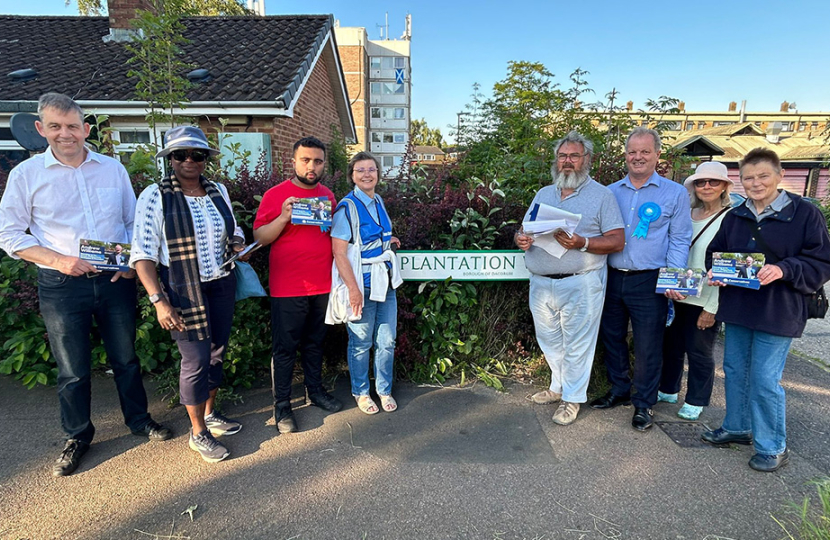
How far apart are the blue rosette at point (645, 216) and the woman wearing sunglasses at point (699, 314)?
391 millimetres

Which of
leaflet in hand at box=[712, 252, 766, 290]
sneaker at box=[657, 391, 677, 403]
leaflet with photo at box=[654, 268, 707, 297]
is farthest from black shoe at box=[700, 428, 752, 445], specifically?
leaflet in hand at box=[712, 252, 766, 290]

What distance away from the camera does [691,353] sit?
338 cm

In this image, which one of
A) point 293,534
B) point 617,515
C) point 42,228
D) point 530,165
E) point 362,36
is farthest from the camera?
point 362,36

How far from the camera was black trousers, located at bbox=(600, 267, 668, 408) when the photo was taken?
10.6 ft

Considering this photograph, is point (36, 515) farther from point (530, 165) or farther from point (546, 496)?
point (530, 165)

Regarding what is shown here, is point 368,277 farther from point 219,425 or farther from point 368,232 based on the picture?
point 219,425

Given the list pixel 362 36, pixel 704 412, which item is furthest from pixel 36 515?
pixel 362 36

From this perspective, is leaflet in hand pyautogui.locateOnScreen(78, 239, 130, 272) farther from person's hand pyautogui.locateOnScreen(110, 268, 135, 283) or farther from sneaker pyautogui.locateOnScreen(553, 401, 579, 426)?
sneaker pyautogui.locateOnScreen(553, 401, 579, 426)

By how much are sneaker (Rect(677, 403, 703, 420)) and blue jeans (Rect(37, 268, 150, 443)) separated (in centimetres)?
395

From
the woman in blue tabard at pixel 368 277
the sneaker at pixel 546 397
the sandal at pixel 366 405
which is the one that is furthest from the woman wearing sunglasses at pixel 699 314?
the sandal at pixel 366 405

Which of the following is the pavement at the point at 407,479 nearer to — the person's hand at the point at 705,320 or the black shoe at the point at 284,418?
the black shoe at the point at 284,418

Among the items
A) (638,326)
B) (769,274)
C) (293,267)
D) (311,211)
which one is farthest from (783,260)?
(293,267)

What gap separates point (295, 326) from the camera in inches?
125

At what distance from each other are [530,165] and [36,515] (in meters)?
4.50
